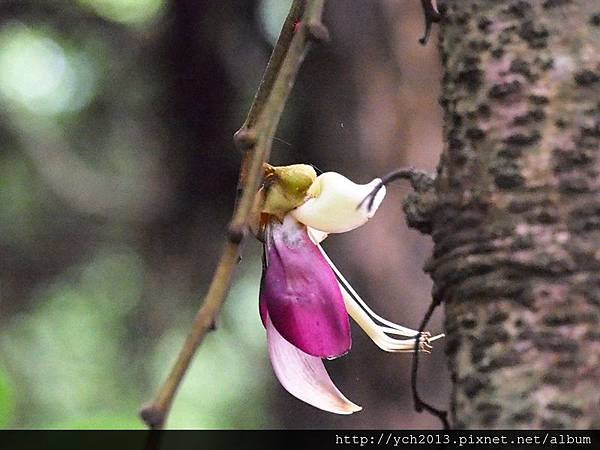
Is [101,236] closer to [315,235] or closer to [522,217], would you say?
[315,235]

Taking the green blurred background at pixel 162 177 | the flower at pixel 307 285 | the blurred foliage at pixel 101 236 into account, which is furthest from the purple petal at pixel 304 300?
the blurred foliage at pixel 101 236

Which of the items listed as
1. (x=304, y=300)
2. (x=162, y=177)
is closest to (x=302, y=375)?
(x=304, y=300)

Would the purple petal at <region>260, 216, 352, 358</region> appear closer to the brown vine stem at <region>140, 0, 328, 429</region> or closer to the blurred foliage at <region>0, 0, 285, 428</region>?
the brown vine stem at <region>140, 0, 328, 429</region>

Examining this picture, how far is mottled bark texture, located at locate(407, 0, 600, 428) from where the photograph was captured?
27 centimetres

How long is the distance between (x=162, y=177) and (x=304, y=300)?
979 millimetres

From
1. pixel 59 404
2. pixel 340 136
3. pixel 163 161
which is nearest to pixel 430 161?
pixel 340 136

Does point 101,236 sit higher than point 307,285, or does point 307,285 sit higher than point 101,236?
point 307,285

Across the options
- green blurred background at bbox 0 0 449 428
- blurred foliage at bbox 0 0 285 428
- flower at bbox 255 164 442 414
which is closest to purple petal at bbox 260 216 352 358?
flower at bbox 255 164 442 414

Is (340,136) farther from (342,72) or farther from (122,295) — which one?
(122,295)

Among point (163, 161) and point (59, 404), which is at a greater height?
point (163, 161)

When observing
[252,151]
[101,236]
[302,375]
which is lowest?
[101,236]

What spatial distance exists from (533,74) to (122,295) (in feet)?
3.88

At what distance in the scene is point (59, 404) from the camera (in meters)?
1.37

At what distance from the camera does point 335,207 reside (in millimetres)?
389
